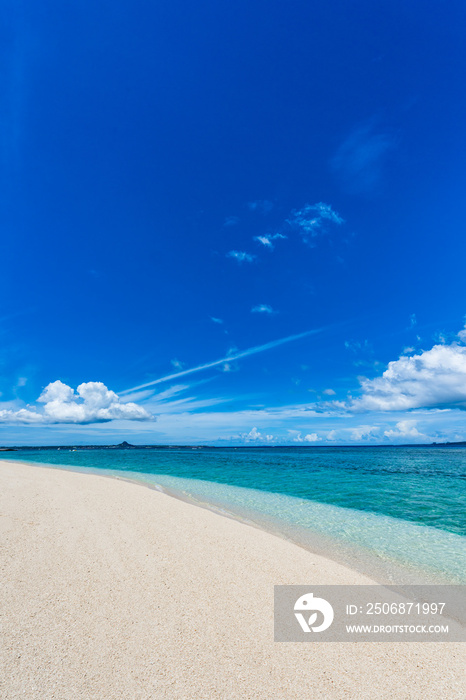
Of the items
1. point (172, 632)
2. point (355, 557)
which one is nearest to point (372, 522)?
point (355, 557)

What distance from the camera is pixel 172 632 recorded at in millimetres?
4707

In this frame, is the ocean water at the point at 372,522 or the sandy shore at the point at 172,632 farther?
the ocean water at the point at 372,522

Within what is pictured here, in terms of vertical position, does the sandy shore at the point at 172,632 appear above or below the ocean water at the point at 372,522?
above

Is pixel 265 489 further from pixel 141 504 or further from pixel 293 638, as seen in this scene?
pixel 293 638

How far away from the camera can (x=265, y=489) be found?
23359mm

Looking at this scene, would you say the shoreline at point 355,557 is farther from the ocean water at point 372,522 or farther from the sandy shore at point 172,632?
the sandy shore at point 172,632

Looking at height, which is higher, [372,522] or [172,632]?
[172,632]

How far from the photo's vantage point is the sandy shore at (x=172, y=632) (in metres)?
3.76

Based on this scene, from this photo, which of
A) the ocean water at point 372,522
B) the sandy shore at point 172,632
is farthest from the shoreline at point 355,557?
the sandy shore at point 172,632

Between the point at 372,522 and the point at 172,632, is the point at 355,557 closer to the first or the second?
the point at 372,522

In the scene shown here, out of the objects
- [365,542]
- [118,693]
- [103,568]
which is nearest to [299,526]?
[365,542]

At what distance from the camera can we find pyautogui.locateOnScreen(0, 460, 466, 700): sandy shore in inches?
148

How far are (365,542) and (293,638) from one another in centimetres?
715

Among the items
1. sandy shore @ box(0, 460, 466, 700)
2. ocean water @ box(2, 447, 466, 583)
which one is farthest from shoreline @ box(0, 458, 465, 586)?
sandy shore @ box(0, 460, 466, 700)
